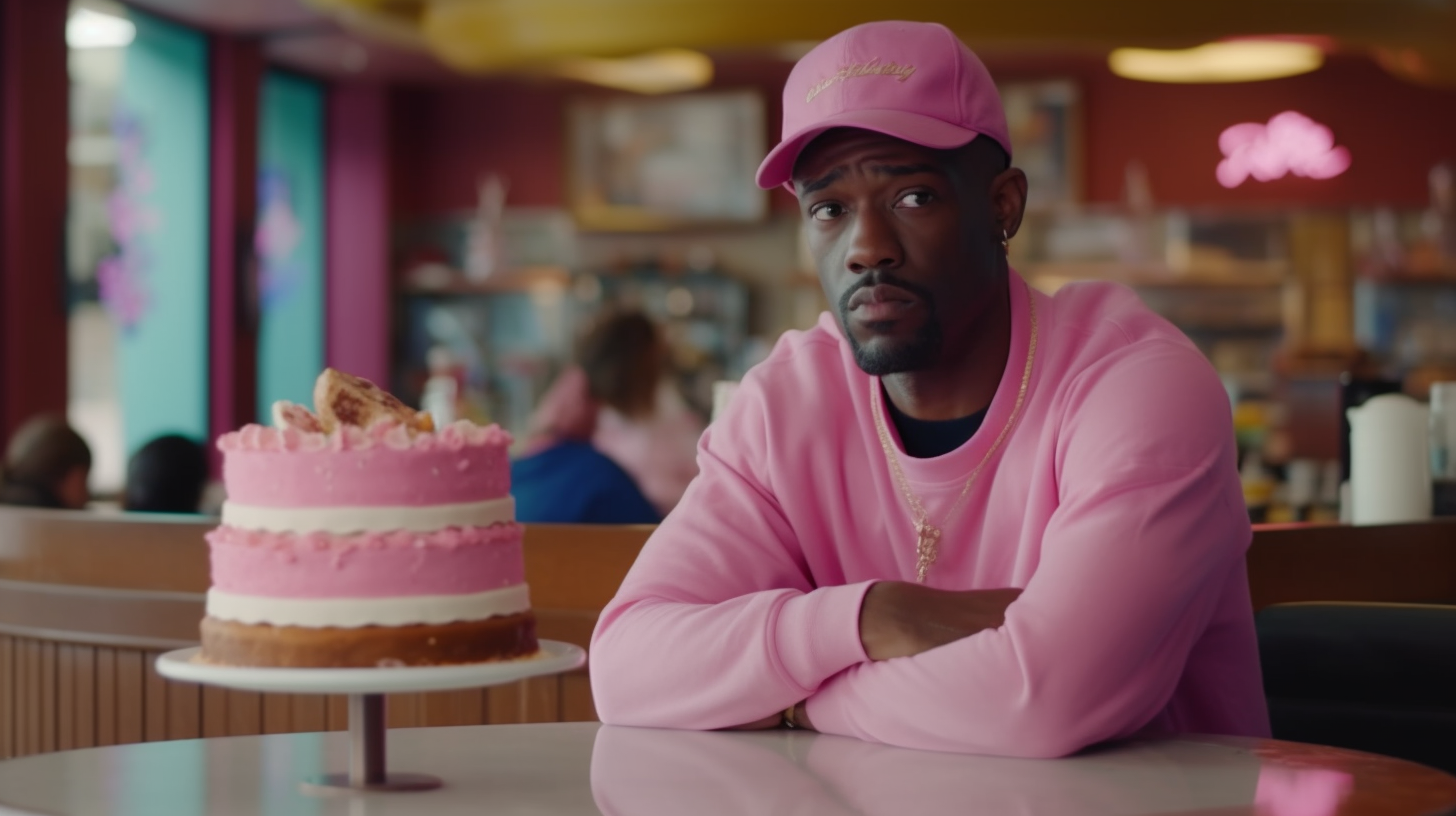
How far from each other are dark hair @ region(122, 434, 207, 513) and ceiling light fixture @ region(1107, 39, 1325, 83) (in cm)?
410

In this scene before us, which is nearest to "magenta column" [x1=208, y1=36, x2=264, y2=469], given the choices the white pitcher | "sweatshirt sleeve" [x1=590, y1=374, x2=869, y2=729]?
the white pitcher

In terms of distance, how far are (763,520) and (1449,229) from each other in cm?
901

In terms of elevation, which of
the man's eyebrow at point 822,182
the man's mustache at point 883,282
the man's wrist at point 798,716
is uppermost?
the man's eyebrow at point 822,182

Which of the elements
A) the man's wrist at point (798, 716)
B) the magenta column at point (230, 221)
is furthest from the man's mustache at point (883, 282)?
the magenta column at point (230, 221)

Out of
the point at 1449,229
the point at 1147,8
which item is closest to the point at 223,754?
the point at 1147,8

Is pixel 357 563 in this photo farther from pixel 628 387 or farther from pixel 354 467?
pixel 628 387

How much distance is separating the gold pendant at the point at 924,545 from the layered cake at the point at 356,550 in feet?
1.63

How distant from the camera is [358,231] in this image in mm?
11219

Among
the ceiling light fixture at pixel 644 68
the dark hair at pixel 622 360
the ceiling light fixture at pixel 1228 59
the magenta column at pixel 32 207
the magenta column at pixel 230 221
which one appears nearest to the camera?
the dark hair at pixel 622 360

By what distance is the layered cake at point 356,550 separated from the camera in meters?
1.34

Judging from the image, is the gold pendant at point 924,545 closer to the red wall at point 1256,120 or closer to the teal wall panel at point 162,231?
the teal wall panel at point 162,231

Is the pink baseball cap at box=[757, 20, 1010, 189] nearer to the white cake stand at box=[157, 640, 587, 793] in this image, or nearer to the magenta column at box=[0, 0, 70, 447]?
the white cake stand at box=[157, 640, 587, 793]

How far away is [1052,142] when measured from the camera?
33.9 ft

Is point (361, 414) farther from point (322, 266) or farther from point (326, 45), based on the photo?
point (322, 266)
